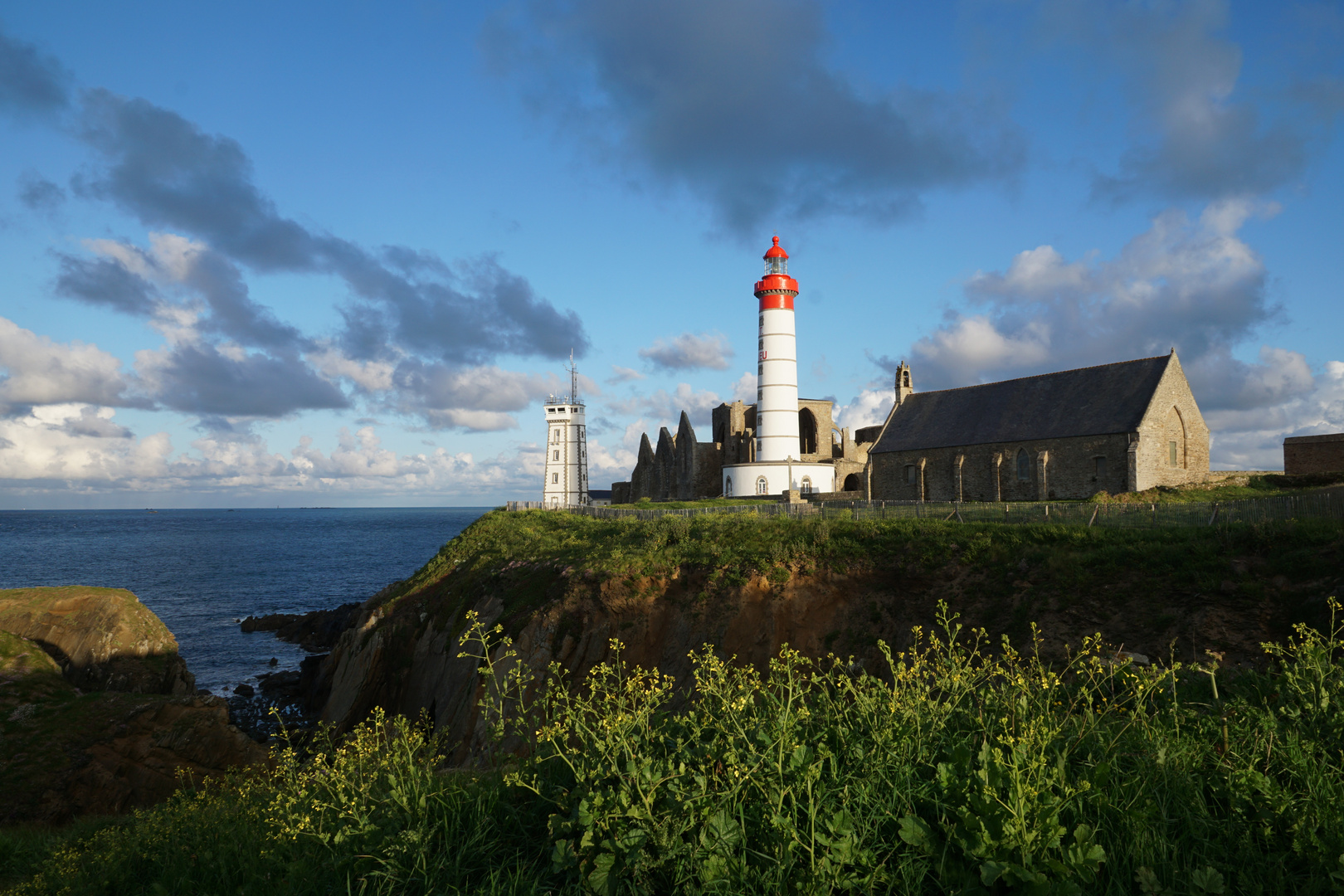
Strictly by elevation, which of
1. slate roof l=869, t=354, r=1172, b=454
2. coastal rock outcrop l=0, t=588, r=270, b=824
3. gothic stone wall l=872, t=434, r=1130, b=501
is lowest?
coastal rock outcrop l=0, t=588, r=270, b=824

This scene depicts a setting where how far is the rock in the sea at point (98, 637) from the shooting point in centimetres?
2200

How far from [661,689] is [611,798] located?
104 cm

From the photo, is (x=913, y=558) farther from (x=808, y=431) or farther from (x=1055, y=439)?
(x=808, y=431)

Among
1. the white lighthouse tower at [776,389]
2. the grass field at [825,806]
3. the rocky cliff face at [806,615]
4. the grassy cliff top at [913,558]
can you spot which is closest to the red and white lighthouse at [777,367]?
the white lighthouse tower at [776,389]

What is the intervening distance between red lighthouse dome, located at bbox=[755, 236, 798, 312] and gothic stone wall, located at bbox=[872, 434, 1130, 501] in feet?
40.9

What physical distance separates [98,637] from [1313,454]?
51452 millimetres

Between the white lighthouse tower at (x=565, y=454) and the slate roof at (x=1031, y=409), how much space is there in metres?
30.0

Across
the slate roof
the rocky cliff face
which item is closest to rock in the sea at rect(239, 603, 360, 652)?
the rocky cliff face

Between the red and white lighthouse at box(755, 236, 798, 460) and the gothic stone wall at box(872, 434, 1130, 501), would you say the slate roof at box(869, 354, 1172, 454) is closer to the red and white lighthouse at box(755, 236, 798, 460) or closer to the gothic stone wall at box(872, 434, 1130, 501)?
the gothic stone wall at box(872, 434, 1130, 501)

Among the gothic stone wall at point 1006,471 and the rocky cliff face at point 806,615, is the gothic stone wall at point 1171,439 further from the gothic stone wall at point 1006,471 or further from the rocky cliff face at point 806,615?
the rocky cliff face at point 806,615

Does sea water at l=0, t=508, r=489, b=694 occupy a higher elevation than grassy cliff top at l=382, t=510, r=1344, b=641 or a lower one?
lower

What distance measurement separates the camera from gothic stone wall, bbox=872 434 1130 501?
113 ft

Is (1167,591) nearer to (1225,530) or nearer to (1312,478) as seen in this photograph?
(1225,530)

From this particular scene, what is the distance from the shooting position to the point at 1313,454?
3228cm
